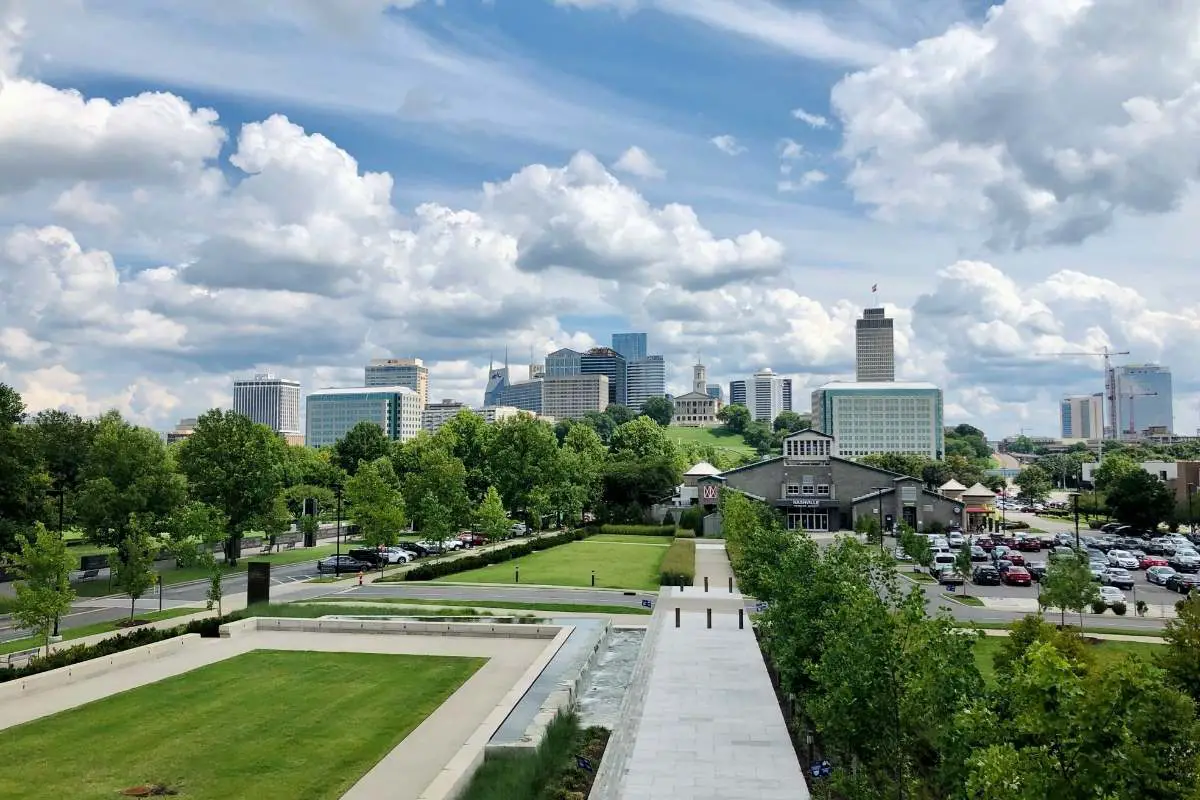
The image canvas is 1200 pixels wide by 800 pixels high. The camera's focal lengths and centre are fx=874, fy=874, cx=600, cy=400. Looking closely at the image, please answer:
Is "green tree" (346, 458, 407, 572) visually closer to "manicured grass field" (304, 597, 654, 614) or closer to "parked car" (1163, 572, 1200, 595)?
"manicured grass field" (304, 597, 654, 614)

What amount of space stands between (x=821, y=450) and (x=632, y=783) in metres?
82.6

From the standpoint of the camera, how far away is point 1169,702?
1168 centimetres

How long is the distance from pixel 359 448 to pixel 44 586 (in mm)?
64011

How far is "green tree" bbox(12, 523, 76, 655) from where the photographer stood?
3102cm

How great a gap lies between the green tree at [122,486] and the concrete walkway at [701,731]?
38622 millimetres

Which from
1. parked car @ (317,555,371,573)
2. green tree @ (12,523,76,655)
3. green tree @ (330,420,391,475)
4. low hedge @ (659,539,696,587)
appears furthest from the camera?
green tree @ (330,420,391,475)

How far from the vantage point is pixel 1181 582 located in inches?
1982

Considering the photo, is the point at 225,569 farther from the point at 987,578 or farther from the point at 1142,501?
the point at 1142,501

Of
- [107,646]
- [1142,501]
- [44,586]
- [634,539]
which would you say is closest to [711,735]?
[107,646]

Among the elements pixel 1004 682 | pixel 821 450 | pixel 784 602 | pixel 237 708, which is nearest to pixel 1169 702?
pixel 1004 682

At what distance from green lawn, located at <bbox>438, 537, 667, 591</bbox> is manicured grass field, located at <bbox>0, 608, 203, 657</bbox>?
14863 mm

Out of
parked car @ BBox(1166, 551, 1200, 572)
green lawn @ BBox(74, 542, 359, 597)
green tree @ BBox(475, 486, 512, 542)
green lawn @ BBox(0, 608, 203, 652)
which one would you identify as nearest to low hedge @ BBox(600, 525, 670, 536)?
green tree @ BBox(475, 486, 512, 542)

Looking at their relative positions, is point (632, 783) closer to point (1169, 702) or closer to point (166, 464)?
point (1169, 702)

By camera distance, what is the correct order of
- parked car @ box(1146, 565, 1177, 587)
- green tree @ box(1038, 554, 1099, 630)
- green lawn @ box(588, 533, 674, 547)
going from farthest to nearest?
green lawn @ box(588, 533, 674, 547) < parked car @ box(1146, 565, 1177, 587) < green tree @ box(1038, 554, 1099, 630)
